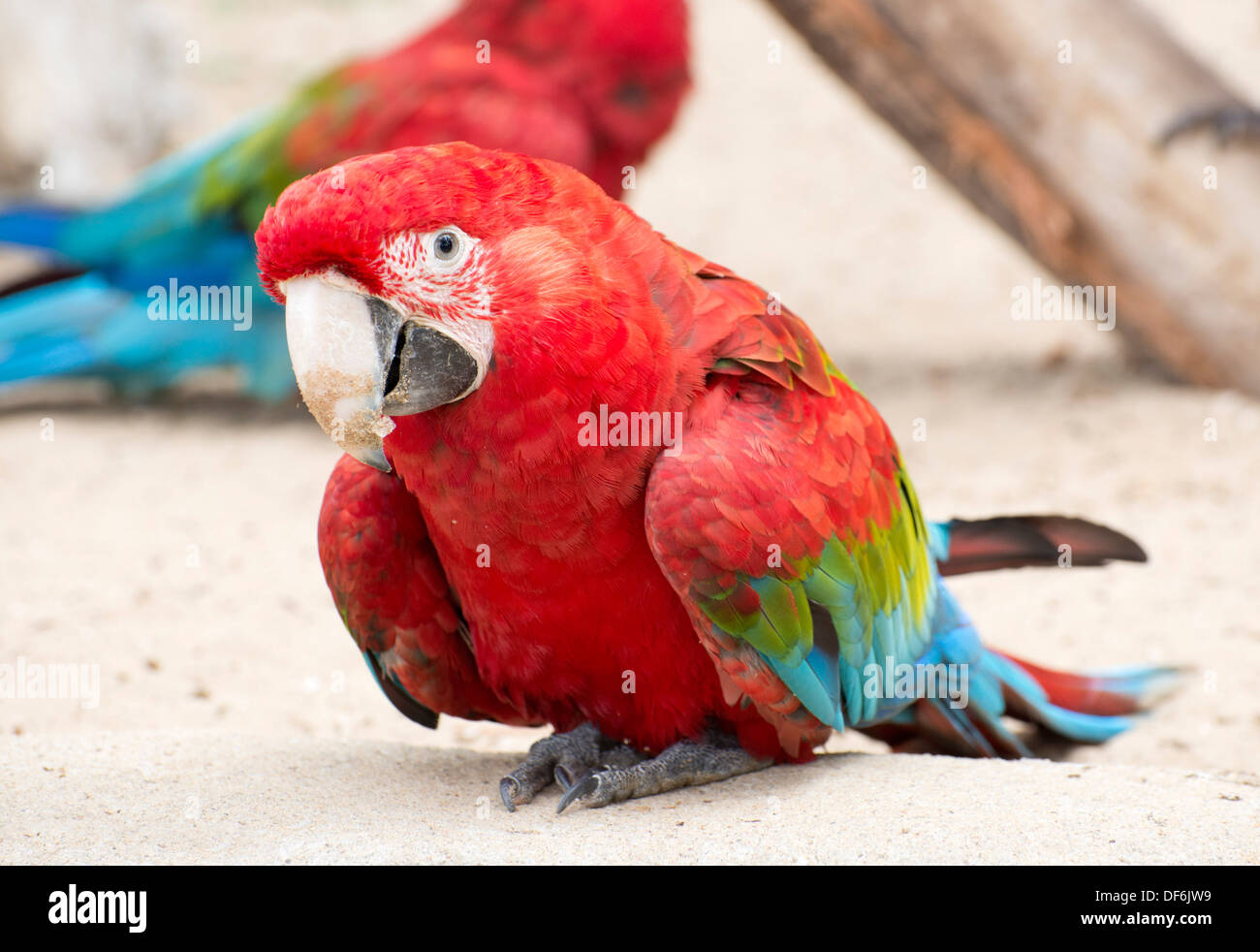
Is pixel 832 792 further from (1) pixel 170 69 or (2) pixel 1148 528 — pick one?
(1) pixel 170 69

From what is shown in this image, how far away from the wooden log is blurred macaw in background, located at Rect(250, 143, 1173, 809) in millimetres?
2477

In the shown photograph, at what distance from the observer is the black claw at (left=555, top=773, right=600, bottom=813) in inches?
79.0

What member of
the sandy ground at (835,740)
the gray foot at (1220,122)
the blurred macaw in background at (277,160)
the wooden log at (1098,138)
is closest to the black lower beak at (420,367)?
the sandy ground at (835,740)

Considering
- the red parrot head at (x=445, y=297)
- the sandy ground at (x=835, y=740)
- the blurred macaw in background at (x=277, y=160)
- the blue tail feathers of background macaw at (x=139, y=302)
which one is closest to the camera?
the red parrot head at (x=445, y=297)

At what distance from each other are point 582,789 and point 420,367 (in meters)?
0.76

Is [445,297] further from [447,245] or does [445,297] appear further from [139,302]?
[139,302]

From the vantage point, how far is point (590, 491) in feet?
5.97

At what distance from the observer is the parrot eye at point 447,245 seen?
1667 mm

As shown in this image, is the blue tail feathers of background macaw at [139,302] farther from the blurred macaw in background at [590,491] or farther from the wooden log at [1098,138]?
the blurred macaw in background at [590,491]

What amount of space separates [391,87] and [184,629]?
1.94 meters

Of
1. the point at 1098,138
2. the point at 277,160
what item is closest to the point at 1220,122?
the point at 1098,138
